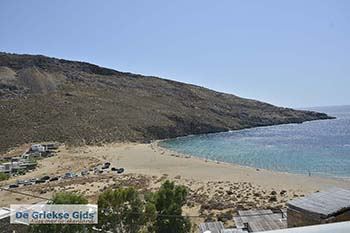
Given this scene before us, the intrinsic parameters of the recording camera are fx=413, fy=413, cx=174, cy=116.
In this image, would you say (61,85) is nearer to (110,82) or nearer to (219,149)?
(110,82)

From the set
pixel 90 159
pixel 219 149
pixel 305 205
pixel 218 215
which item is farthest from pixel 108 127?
pixel 305 205

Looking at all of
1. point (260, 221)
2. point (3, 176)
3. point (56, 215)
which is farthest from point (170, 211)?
point (3, 176)

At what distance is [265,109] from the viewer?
11388 cm

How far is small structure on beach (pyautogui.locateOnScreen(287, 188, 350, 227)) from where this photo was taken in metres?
6.08

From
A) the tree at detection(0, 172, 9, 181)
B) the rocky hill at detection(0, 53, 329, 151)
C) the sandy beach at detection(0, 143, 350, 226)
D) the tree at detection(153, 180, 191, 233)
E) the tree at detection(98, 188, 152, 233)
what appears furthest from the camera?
the rocky hill at detection(0, 53, 329, 151)

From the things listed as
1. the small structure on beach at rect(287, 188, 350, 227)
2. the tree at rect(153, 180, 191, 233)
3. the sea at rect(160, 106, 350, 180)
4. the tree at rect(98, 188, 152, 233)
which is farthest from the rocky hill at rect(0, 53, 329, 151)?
the small structure on beach at rect(287, 188, 350, 227)

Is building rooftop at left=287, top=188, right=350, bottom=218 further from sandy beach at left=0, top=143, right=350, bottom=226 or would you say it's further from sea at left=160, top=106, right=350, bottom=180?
sea at left=160, top=106, right=350, bottom=180

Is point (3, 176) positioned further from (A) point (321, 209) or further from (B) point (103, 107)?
(B) point (103, 107)

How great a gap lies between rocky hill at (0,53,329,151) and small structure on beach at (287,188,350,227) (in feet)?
149

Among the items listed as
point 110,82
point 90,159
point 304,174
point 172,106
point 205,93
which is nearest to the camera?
point 304,174

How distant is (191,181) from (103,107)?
47176 millimetres

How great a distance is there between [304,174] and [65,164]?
805 inches

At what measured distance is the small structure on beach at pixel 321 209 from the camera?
6078 millimetres

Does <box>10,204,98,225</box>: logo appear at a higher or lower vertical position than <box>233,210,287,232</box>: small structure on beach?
higher
